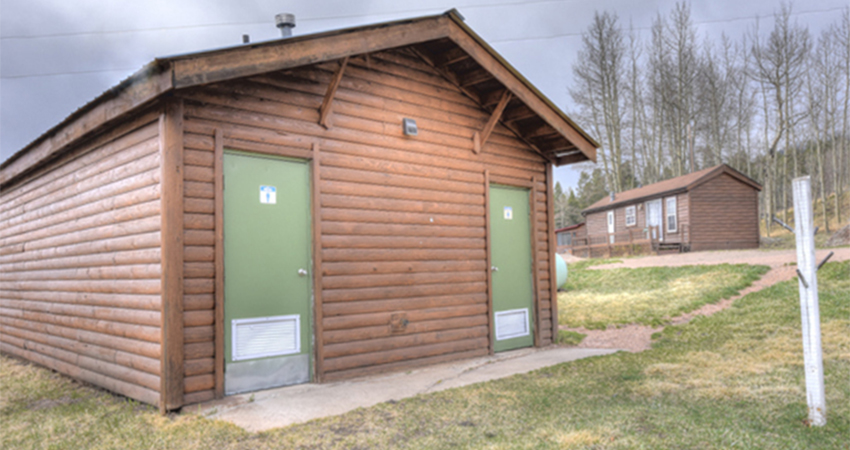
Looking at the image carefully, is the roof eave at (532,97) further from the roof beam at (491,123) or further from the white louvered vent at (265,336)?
the white louvered vent at (265,336)

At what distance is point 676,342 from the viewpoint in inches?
313

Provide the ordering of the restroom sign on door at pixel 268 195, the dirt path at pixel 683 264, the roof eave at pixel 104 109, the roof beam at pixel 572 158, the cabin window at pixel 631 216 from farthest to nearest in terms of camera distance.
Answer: the cabin window at pixel 631 216 → the dirt path at pixel 683 264 → the roof beam at pixel 572 158 → the restroom sign on door at pixel 268 195 → the roof eave at pixel 104 109

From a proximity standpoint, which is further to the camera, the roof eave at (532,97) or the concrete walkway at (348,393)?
the roof eave at (532,97)

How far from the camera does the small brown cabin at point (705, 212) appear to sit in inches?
926

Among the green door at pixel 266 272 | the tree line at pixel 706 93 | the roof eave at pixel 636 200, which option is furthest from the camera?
the tree line at pixel 706 93

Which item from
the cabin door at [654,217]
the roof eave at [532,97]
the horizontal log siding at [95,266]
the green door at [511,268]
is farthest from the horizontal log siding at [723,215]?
the horizontal log siding at [95,266]

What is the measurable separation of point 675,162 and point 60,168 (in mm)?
33306

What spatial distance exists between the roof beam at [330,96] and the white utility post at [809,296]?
13.2 feet

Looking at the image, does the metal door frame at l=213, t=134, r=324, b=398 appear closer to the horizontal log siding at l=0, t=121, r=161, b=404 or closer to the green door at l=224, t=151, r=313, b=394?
the green door at l=224, t=151, r=313, b=394

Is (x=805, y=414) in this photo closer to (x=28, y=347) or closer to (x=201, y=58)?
(x=201, y=58)

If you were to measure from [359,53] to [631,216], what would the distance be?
82.9 ft

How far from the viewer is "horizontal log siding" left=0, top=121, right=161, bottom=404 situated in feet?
16.1

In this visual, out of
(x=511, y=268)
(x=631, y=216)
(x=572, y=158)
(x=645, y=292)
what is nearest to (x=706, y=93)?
(x=631, y=216)

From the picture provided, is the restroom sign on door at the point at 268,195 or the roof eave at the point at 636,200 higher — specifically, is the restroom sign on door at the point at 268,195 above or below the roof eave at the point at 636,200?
below
